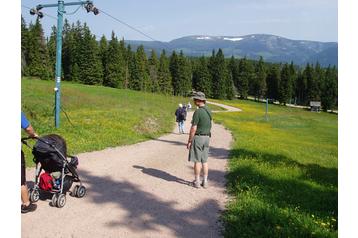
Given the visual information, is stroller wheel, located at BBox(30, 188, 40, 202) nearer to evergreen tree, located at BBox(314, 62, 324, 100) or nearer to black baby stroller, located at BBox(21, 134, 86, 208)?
black baby stroller, located at BBox(21, 134, 86, 208)

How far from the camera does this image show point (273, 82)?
123m

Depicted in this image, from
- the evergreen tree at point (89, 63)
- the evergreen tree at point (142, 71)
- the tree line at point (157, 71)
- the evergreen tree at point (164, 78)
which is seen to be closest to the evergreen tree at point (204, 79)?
the tree line at point (157, 71)

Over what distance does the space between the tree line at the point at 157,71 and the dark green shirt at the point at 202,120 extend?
2657 inches

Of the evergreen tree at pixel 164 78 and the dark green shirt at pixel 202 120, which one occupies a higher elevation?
the evergreen tree at pixel 164 78

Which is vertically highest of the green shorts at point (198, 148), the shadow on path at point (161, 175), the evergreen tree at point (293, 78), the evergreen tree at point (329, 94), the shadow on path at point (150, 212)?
the evergreen tree at point (293, 78)

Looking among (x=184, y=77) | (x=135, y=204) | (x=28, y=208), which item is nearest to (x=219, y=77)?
(x=184, y=77)

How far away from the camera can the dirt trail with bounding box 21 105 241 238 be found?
686 centimetres

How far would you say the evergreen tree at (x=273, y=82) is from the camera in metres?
122

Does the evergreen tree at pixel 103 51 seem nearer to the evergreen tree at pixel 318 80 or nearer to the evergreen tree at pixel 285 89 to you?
the evergreen tree at pixel 285 89

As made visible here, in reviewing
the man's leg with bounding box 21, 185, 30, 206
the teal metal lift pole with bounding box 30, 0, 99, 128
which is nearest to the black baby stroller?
the man's leg with bounding box 21, 185, 30, 206

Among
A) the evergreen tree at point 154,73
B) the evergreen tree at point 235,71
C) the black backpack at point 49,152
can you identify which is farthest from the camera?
the evergreen tree at point 235,71

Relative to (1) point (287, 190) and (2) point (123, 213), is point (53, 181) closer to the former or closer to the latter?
(2) point (123, 213)

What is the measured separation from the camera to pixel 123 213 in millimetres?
7660
